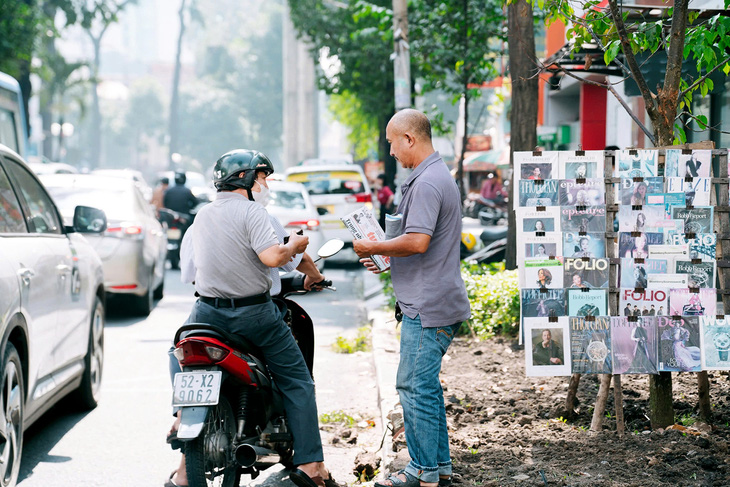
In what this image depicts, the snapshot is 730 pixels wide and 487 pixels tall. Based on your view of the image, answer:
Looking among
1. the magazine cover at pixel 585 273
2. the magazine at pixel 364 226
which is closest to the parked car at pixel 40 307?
the magazine at pixel 364 226

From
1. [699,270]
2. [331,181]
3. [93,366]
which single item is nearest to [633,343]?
[699,270]

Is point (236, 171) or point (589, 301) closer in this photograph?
point (236, 171)

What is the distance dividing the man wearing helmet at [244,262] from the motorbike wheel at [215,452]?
0.82 feet

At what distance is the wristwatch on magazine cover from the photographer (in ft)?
16.7

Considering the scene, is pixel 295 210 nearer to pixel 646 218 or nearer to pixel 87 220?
pixel 87 220

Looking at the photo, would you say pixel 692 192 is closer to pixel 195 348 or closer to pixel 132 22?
pixel 195 348

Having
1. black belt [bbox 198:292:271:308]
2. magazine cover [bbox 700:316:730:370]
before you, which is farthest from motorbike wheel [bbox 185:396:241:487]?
magazine cover [bbox 700:316:730:370]

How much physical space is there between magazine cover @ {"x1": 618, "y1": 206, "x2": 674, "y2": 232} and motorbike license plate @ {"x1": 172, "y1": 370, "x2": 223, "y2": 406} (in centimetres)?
236

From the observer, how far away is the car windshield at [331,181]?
18.8 metres

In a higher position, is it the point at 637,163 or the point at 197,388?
the point at 637,163

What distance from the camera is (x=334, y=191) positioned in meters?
18.8

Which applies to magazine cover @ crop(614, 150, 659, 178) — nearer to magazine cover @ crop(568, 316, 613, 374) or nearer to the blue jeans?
magazine cover @ crop(568, 316, 613, 374)

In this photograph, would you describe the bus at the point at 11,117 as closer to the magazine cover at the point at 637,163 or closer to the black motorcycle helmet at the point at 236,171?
the black motorcycle helmet at the point at 236,171

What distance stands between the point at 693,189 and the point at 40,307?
370 cm
